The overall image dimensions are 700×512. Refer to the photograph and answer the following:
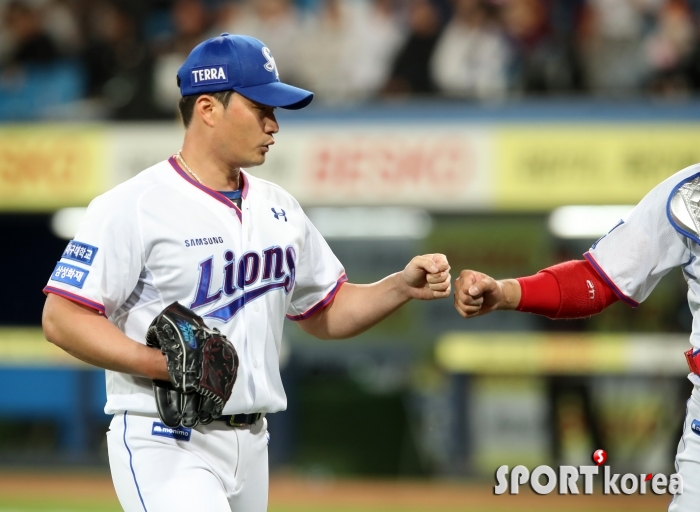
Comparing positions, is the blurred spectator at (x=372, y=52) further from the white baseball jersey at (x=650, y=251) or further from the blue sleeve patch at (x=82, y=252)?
the blue sleeve patch at (x=82, y=252)

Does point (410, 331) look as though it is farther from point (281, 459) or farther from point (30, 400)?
point (30, 400)

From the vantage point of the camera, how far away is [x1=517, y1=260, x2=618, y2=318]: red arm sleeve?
10.5 ft

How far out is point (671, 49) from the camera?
9.09 meters

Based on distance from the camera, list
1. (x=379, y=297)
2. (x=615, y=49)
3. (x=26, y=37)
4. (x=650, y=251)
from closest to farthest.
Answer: (x=650, y=251)
(x=379, y=297)
(x=615, y=49)
(x=26, y=37)

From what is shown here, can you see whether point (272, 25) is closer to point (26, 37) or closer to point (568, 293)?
point (26, 37)

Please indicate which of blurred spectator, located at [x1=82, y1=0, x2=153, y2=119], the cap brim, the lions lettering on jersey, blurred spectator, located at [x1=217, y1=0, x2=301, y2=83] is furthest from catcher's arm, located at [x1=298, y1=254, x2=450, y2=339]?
blurred spectator, located at [x1=217, y1=0, x2=301, y2=83]

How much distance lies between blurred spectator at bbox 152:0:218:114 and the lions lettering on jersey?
6.61m

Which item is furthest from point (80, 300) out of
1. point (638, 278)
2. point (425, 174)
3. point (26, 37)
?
point (26, 37)

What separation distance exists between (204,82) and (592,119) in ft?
20.7

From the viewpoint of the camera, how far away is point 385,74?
32.2 ft

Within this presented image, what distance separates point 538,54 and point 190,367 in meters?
7.30

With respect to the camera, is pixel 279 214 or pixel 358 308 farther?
pixel 358 308

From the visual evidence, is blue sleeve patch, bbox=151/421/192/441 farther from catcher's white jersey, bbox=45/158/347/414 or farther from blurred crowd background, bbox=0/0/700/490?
blurred crowd background, bbox=0/0/700/490

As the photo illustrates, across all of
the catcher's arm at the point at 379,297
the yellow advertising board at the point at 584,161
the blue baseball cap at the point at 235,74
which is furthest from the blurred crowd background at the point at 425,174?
the blue baseball cap at the point at 235,74
